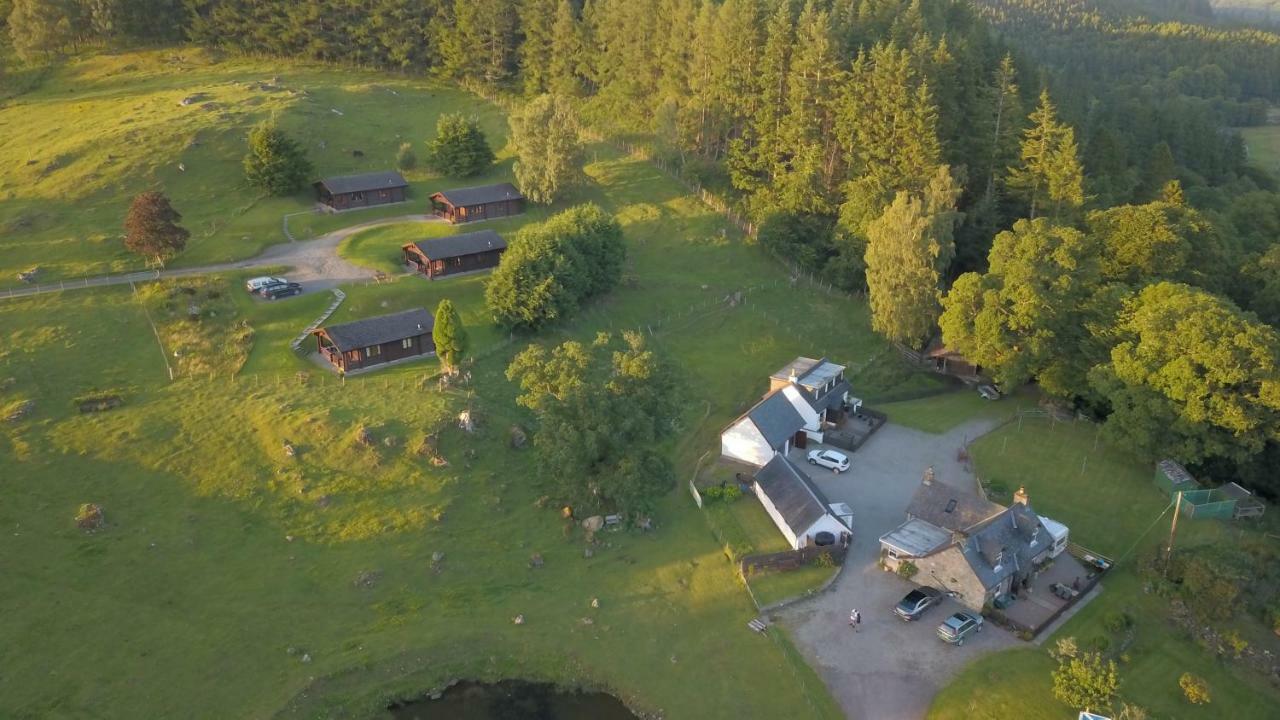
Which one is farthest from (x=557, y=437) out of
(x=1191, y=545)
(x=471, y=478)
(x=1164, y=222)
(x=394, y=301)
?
(x=1164, y=222)

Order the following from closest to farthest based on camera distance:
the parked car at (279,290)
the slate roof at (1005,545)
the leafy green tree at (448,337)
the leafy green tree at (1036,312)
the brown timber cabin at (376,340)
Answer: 1. the slate roof at (1005,545)
2. the leafy green tree at (448,337)
3. the brown timber cabin at (376,340)
4. the leafy green tree at (1036,312)
5. the parked car at (279,290)

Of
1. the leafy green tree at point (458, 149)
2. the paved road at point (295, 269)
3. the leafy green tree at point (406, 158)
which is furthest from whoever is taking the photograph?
the leafy green tree at point (406, 158)

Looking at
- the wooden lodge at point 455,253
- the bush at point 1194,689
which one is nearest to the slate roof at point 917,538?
the bush at point 1194,689

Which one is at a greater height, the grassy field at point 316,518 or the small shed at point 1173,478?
the small shed at point 1173,478

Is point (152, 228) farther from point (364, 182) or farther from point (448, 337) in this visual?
point (448, 337)

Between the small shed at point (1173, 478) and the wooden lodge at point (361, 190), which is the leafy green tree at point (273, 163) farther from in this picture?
the small shed at point (1173, 478)

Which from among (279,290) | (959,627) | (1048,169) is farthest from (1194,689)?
(279,290)
